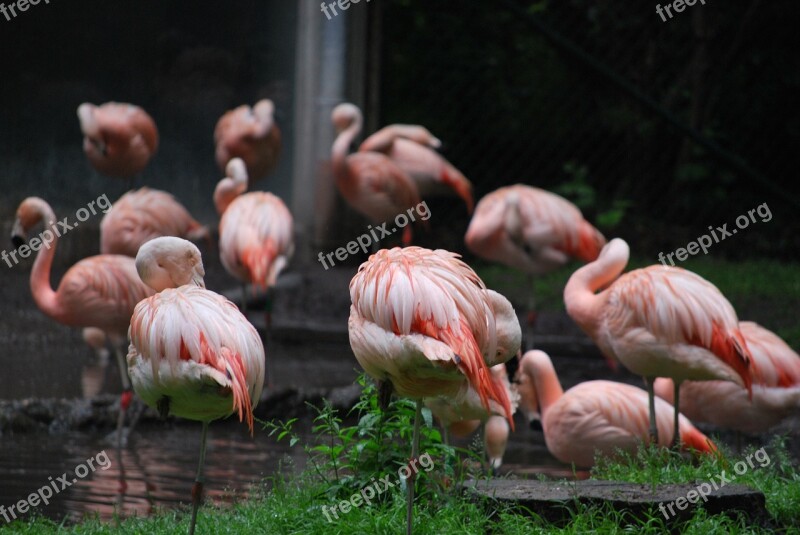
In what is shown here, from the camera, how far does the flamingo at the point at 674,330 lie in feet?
15.8

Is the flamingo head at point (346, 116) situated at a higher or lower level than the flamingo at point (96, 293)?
higher

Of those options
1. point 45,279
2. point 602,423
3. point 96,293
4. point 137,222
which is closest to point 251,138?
point 137,222

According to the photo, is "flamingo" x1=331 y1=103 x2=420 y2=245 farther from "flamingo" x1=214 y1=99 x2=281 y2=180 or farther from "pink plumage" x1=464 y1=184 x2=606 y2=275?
"pink plumage" x1=464 y1=184 x2=606 y2=275

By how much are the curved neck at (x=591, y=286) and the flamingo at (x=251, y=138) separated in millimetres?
4090

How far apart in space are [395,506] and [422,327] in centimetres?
71

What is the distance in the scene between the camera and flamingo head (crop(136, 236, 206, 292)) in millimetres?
4031

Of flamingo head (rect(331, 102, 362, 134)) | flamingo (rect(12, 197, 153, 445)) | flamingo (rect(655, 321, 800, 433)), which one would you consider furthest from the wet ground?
flamingo head (rect(331, 102, 362, 134))

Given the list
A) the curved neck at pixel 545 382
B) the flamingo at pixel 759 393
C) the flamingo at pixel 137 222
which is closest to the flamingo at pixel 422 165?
the flamingo at pixel 137 222

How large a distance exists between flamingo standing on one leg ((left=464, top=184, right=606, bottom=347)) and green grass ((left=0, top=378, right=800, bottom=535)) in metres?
3.83

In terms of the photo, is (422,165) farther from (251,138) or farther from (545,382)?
(545,382)

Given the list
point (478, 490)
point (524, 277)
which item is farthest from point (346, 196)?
point (478, 490)

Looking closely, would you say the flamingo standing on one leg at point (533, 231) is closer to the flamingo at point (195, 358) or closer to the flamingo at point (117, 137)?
the flamingo at point (117, 137)

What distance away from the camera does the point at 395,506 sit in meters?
3.60

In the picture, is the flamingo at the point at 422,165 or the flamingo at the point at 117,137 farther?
the flamingo at the point at 422,165
